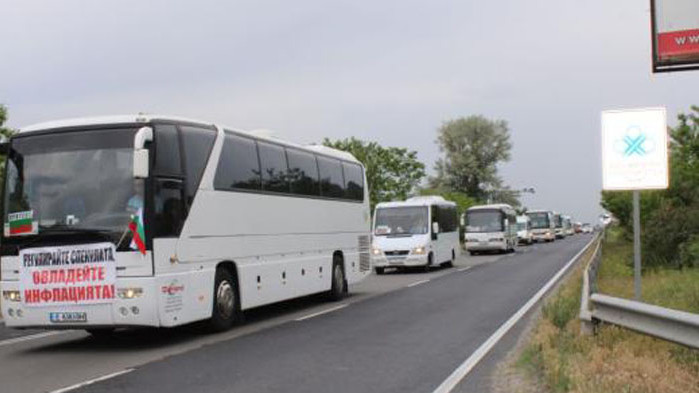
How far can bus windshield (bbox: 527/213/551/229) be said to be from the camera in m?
76.6

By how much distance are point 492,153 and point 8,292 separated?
316 ft

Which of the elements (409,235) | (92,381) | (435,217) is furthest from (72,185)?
(435,217)

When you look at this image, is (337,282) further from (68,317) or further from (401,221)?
(401,221)

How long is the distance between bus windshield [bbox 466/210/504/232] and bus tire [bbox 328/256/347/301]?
1101 inches

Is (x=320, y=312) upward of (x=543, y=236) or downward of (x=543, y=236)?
upward

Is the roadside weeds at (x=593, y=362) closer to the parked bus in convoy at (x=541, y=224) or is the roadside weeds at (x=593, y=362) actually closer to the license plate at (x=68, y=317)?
the license plate at (x=68, y=317)

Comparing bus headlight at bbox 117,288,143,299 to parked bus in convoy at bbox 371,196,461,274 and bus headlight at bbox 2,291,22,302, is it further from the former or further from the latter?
parked bus in convoy at bbox 371,196,461,274

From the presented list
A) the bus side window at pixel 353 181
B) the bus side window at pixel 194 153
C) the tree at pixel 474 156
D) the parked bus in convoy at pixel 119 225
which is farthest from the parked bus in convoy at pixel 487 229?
the tree at pixel 474 156

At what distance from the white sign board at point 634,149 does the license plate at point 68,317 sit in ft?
25.2

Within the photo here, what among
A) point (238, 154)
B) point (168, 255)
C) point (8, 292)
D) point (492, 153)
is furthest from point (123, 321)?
point (492, 153)

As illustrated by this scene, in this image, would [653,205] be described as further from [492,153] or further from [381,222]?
[492,153]

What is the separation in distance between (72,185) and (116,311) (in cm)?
189

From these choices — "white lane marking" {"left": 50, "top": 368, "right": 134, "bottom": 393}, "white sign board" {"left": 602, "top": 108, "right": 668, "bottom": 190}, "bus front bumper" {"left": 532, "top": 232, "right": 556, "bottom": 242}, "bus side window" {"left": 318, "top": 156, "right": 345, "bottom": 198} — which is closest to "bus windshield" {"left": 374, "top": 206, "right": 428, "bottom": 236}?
"bus side window" {"left": 318, "top": 156, "right": 345, "bottom": 198}

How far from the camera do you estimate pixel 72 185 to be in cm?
1149
